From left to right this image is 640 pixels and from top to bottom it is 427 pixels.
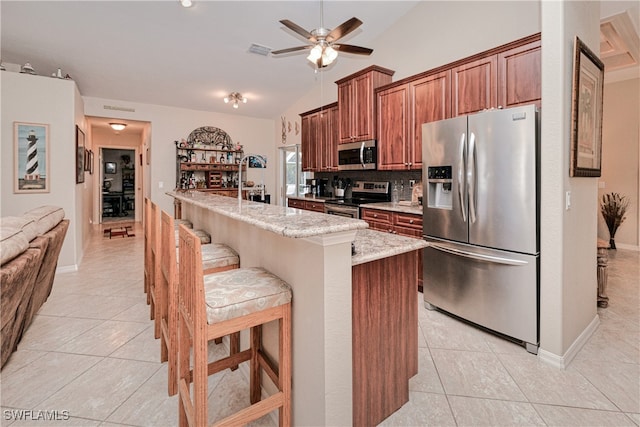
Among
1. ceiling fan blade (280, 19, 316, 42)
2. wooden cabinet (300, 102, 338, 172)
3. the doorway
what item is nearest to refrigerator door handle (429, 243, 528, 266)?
ceiling fan blade (280, 19, 316, 42)

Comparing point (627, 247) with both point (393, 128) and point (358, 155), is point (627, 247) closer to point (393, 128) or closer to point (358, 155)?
point (393, 128)

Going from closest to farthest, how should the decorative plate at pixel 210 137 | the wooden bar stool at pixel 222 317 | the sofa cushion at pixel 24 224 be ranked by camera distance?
the wooden bar stool at pixel 222 317 < the sofa cushion at pixel 24 224 < the decorative plate at pixel 210 137

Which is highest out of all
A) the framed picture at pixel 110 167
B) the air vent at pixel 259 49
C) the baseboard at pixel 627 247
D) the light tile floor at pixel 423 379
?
the air vent at pixel 259 49

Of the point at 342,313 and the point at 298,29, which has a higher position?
the point at 298,29

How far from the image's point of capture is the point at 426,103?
347 centimetres

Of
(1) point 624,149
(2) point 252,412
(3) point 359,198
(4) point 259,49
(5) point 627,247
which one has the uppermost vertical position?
(4) point 259,49

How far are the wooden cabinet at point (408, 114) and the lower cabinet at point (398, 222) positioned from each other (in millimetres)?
674

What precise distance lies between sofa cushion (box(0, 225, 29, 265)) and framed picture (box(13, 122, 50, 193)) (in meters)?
2.91

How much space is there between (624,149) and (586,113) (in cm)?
448

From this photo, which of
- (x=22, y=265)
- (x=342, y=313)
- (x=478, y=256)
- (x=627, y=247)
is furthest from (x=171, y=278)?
(x=627, y=247)

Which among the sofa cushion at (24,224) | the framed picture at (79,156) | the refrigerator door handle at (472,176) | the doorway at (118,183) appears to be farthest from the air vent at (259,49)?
the doorway at (118,183)

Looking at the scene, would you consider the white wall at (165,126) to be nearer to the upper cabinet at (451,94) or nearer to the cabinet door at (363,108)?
the cabinet door at (363,108)

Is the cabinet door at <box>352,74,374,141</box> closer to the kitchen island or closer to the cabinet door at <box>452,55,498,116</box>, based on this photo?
the cabinet door at <box>452,55,498,116</box>

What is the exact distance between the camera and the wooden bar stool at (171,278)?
1716 millimetres
